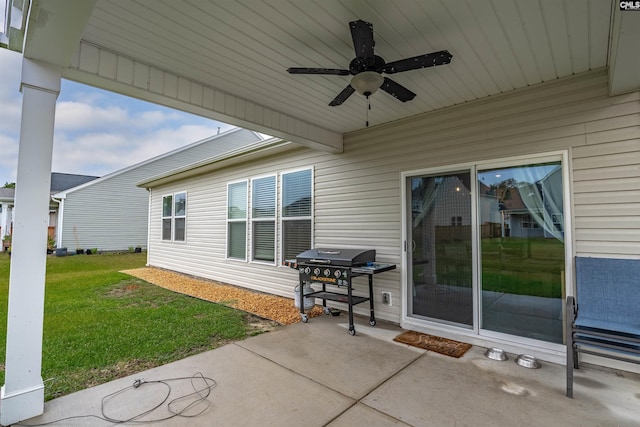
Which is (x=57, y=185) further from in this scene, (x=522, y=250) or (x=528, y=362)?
(x=528, y=362)

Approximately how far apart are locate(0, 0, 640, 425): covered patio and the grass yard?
1.42 feet

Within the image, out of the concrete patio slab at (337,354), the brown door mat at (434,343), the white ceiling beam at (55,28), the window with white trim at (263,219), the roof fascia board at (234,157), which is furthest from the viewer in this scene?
the window with white trim at (263,219)

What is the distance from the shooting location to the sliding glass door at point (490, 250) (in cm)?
318

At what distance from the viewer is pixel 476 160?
362 centimetres

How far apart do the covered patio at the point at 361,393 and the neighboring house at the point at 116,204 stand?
41.8ft

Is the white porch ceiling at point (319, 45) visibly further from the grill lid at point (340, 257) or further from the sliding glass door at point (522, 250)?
the grill lid at point (340, 257)

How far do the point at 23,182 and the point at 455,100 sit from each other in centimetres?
422

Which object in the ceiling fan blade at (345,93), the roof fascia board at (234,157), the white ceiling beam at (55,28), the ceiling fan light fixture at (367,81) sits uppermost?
the roof fascia board at (234,157)

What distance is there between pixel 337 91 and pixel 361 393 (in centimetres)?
297

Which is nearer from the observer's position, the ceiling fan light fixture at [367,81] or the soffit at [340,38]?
the soffit at [340,38]

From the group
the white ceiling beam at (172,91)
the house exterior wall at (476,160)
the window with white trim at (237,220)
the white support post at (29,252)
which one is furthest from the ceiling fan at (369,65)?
the window with white trim at (237,220)

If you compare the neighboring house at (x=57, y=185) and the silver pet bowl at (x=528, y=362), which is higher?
the neighboring house at (x=57, y=185)

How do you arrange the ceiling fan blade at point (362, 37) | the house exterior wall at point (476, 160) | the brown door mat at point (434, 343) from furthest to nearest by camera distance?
the brown door mat at point (434, 343)
the house exterior wall at point (476, 160)
the ceiling fan blade at point (362, 37)

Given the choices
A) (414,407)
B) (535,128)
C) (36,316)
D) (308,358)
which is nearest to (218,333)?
(308,358)
